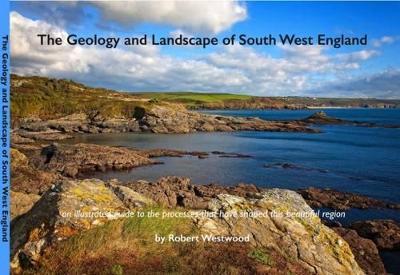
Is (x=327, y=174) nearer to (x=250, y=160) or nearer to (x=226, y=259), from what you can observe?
(x=250, y=160)

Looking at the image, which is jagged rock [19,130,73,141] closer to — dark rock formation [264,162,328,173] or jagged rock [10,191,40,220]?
dark rock formation [264,162,328,173]

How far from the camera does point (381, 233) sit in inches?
1016

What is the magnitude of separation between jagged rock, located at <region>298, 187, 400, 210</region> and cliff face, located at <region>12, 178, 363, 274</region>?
22.4 metres

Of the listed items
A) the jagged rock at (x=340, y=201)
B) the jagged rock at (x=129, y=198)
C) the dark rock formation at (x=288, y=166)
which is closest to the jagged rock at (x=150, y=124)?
the dark rock formation at (x=288, y=166)

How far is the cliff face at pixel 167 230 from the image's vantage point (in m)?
10.1

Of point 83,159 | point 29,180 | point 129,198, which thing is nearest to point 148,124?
point 83,159

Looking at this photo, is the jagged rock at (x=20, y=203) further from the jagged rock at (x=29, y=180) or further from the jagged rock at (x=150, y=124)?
the jagged rock at (x=150, y=124)

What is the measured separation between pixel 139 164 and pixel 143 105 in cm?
5032

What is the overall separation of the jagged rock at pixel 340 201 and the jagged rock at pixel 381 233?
20.5 feet

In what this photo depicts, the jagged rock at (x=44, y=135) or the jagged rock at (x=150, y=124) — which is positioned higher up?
the jagged rock at (x=150, y=124)

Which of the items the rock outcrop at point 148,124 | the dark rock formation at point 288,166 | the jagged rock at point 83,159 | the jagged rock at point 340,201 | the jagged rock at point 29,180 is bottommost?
the jagged rock at point 340,201

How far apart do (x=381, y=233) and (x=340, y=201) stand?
32.5 feet

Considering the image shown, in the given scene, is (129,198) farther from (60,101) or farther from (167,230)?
(60,101)

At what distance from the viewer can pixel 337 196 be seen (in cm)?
3738
